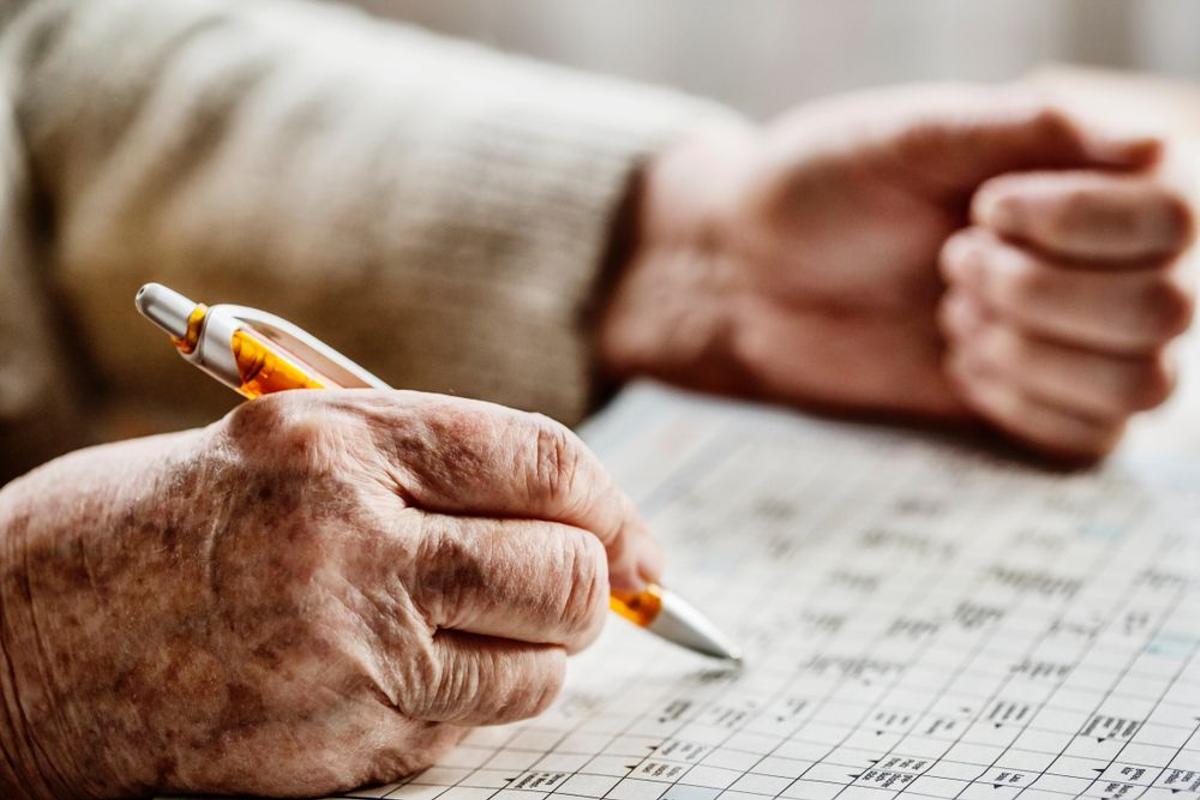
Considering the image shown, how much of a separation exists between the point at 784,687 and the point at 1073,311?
38cm

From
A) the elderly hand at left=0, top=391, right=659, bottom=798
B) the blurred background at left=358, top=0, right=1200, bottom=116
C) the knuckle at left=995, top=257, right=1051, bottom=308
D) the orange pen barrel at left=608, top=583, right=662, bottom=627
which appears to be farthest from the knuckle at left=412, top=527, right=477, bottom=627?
the blurred background at left=358, top=0, right=1200, bottom=116

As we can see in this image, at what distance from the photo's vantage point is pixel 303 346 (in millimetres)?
546

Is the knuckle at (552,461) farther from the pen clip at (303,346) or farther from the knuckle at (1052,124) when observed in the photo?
the knuckle at (1052,124)

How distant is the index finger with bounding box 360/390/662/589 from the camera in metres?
0.50

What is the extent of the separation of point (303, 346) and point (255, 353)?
3 cm

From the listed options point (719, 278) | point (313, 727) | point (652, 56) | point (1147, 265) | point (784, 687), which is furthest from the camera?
point (652, 56)

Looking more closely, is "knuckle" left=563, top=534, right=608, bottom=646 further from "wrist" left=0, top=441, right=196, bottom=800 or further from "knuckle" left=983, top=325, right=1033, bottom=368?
"knuckle" left=983, top=325, right=1033, bottom=368

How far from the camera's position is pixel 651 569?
580 mm

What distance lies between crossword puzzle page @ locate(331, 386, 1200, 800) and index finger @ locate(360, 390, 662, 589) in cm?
11

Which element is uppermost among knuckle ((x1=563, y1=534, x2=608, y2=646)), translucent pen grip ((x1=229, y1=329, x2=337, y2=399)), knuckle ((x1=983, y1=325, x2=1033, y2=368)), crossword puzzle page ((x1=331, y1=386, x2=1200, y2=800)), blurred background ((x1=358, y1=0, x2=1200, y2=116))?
blurred background ((x1=358, y1=0, x2=1200, y2=116))

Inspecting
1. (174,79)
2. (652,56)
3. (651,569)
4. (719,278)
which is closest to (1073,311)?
(719,278)

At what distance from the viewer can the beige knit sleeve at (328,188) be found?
3.46ft

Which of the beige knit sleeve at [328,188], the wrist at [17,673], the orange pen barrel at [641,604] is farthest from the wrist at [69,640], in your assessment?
the beige knit sleeve at [328,188]

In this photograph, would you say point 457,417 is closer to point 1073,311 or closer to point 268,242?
point 1073,311
